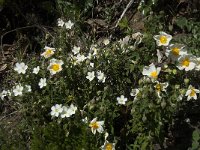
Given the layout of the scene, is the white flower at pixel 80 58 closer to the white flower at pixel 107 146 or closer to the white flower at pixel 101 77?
the white flower at pixel 101 77

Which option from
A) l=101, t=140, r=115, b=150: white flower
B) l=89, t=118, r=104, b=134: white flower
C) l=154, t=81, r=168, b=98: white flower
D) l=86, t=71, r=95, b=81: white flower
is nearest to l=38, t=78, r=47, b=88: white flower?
l=86, t=71, r=95, b=81: white flower

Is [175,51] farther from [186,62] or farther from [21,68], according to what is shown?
[21,68]

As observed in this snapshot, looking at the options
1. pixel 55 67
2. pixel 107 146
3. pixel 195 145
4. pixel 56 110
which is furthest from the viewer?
pixel 55 67

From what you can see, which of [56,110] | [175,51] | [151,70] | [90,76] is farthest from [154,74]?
[56,110]

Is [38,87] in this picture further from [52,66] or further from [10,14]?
[10,14]

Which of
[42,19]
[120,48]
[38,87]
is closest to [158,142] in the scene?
Answer: [120,48]

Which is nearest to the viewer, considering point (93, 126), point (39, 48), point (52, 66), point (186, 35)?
point (93, 126)

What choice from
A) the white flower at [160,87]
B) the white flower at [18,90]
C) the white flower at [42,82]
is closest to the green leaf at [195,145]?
the white flower at [160,87]
